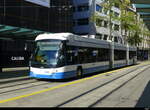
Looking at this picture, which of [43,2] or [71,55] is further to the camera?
[43,2]

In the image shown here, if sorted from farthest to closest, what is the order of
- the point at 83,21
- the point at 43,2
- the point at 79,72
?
1. the point at 83,21
2. the point at 43,2
3. the point at 79,72

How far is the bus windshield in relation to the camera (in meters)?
13.2

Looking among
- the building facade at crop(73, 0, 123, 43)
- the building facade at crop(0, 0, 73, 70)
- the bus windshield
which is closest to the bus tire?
the bus windshield

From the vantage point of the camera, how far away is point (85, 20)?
5369cm

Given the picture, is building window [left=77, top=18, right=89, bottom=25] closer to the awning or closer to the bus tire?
the awning

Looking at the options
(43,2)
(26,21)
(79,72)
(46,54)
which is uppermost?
(43,2)

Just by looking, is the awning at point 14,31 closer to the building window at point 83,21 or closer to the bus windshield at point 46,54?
the bus windshield at point 46,54

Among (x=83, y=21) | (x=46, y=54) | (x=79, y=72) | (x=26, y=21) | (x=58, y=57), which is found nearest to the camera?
(x=58, y=57)

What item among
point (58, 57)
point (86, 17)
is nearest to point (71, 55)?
point (58, 57)

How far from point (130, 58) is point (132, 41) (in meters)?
Answer: 19.9

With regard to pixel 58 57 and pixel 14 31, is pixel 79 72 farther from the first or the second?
pixel 14 31

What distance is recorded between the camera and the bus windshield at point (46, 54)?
521 inches

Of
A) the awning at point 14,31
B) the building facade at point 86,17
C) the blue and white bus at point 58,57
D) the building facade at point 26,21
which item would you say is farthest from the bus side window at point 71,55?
the building facade at point 86,17

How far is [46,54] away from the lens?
44.1 feet
